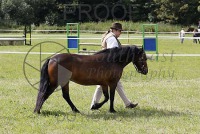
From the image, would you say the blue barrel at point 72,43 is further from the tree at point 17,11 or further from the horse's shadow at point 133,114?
the tree at point 17,11

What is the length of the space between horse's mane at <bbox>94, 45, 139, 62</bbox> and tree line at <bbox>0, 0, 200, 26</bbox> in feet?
148

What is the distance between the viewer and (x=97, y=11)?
57.8 metres

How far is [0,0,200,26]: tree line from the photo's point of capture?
172 ft

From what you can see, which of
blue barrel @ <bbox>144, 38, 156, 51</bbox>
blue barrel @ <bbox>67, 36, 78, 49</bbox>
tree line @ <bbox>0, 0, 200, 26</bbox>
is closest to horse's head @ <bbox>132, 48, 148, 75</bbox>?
blue barrel @ <bbox>144, 38, 156, 51</bbox>

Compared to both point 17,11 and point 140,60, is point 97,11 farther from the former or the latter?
point 140,60

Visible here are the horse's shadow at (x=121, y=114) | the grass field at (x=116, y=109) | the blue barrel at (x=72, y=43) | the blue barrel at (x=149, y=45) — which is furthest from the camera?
the blue barrel at (x=72, y=43)

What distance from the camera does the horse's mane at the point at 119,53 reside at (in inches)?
272

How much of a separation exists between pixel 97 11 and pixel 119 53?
51.5 m

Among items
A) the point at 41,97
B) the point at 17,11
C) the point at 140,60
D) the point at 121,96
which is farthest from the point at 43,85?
the point at 17,11

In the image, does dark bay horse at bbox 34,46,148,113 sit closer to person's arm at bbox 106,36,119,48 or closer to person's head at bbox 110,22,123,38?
person's arm at bbox 106,36,119,48

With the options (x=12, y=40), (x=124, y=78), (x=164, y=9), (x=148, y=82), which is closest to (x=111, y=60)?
(x=148, y=82)

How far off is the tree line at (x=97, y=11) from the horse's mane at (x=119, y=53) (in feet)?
148

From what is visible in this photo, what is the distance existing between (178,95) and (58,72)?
10.2 ft

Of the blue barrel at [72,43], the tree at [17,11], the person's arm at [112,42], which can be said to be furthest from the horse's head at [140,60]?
the tree at [17,11]
